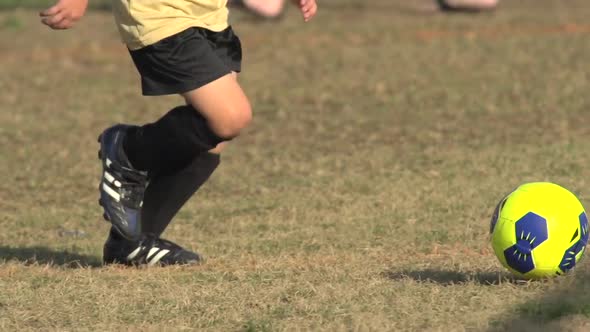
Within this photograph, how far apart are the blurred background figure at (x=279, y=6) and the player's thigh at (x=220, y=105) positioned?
9.18 meters

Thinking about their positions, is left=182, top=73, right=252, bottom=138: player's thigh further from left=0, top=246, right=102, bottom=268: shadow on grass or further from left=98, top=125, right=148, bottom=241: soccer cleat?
left=0, top=246, right=102, bottom=268: shadow on grass

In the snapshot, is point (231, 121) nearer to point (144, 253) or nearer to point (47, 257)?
point (144, 253)

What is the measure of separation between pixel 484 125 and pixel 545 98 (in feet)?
3.22

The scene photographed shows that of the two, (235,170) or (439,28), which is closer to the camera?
(235,170)

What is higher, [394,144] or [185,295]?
[185,295]

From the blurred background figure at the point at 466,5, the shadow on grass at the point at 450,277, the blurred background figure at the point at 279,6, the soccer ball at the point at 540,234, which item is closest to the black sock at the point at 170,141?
the shadow on grass at the point at 450,277

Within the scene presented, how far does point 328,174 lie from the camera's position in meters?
7.98

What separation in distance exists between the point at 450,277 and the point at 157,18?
1580 mm

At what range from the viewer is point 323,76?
37.4ft

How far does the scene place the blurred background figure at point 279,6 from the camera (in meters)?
14.6

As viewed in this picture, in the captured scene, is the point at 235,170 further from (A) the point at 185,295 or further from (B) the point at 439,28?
(B) the point at 439,28

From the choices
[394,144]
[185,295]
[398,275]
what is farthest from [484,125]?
[185,295]

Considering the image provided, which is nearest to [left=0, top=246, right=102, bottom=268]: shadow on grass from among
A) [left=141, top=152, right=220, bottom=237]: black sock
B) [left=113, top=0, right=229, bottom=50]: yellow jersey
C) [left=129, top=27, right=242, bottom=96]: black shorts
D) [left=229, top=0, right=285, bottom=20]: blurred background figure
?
[left=141, top=152, right=220, bottom=237]: black sock

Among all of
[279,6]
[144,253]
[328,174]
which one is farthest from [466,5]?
[144,253]
